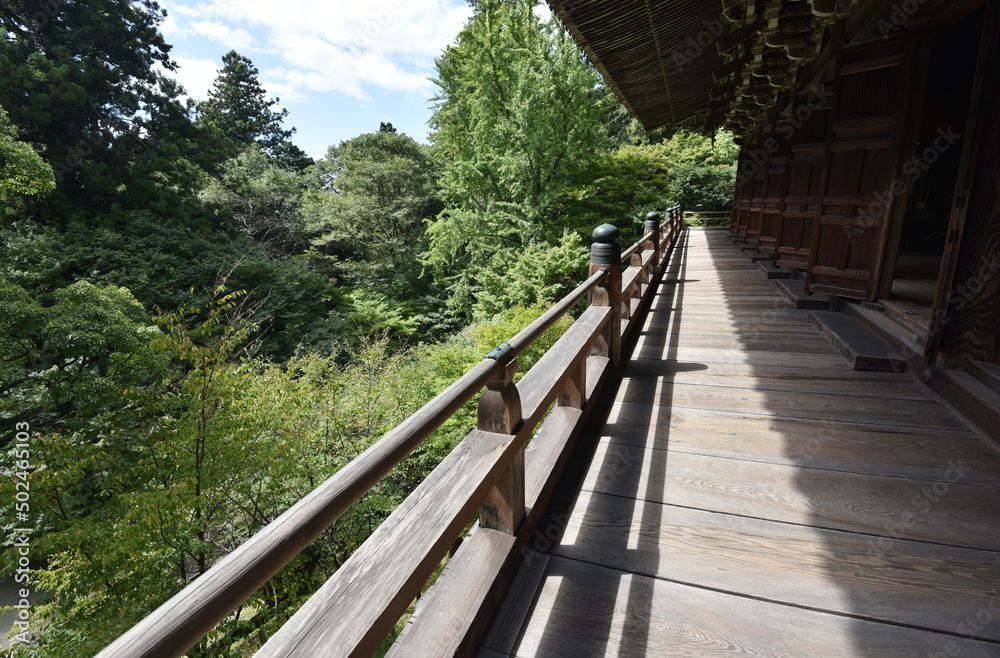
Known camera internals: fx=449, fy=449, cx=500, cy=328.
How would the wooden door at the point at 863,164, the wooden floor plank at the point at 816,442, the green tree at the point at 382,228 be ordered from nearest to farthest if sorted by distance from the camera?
1. the wooden floor plank at the point at 816,442
2. the wooden door at the point at 863,164
3. the green tree at the point at 382,228

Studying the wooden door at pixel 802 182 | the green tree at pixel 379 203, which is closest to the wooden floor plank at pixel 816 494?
the wooden door at pixel 802 182

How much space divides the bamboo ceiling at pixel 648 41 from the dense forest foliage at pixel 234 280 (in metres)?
5.82

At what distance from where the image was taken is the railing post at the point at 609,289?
305 cm

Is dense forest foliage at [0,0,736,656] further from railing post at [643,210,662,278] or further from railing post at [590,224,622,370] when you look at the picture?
railing post at [590,224,622,370]

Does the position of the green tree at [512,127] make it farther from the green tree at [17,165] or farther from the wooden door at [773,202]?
the green tree at [17,165]

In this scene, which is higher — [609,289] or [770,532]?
[609,289]

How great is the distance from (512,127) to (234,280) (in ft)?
38.2

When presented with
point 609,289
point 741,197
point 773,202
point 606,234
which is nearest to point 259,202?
point 741,197

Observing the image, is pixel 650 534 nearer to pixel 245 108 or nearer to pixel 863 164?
pixel 863 164

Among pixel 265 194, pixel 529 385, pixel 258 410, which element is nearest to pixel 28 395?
pixel 258 410

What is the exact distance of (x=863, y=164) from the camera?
12.7 ft

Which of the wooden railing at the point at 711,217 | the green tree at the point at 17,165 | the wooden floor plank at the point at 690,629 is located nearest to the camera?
the wooden floor plank at the point at 690,629

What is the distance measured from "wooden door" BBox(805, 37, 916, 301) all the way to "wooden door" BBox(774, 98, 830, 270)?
0.83 m

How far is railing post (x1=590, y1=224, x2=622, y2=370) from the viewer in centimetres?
305
